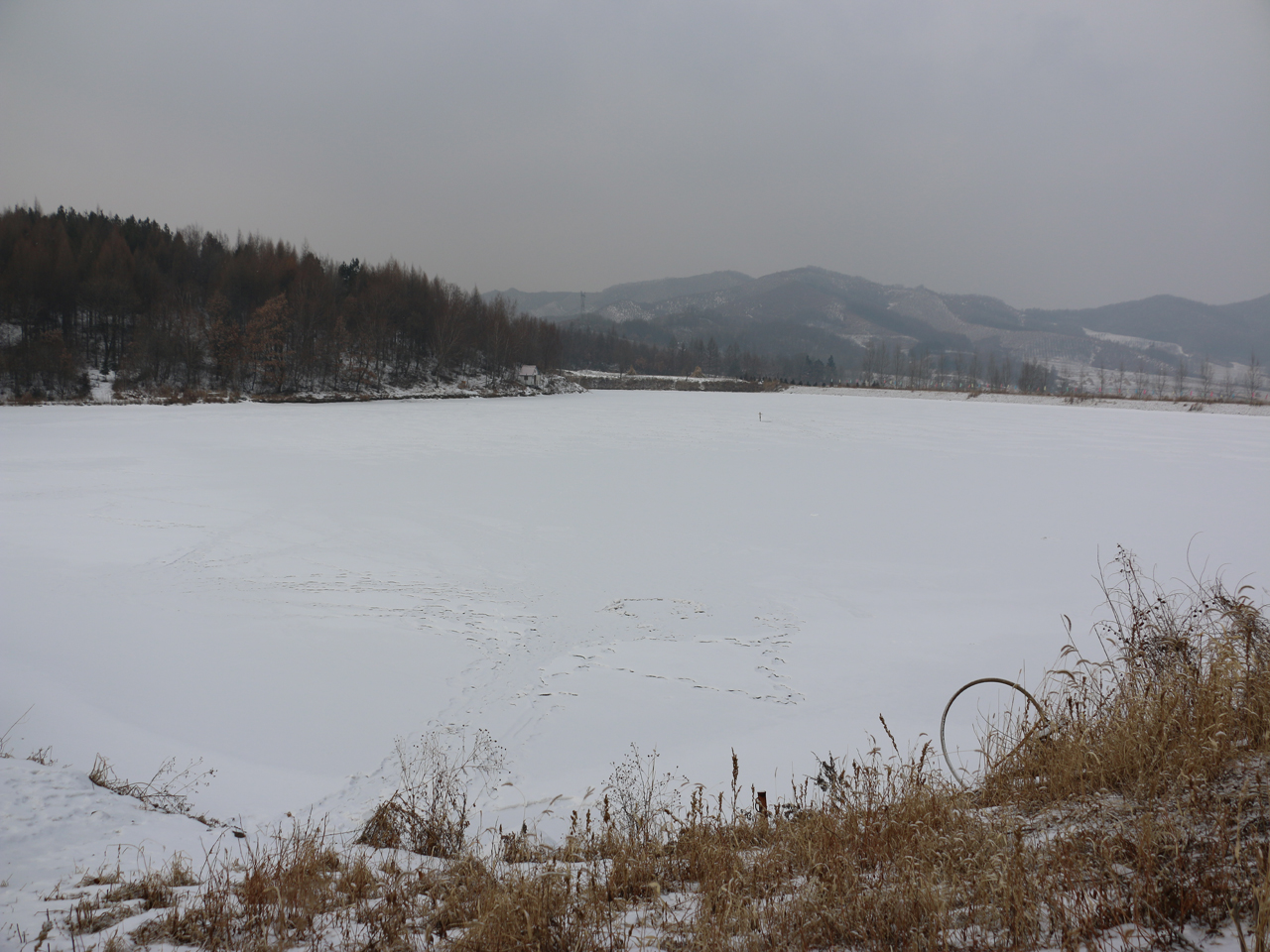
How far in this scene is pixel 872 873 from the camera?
2.72 meters

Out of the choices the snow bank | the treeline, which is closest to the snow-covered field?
the snow bank

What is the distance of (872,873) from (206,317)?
187ft

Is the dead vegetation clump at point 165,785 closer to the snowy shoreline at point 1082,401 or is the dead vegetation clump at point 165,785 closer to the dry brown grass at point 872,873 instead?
the dry brown grass at point 872,873

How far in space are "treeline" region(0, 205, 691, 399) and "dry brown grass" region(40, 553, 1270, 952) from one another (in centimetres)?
4639

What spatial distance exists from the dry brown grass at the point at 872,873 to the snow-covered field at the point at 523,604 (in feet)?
3.27

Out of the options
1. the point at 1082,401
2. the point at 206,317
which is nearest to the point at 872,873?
the point at 206,317

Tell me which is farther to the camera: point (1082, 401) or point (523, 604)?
point (1082, 401)

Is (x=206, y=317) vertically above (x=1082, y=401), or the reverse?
(x=206, y=317)

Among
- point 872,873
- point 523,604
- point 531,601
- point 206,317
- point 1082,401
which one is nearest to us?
point 872,873

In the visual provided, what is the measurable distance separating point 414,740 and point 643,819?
6.76 ft

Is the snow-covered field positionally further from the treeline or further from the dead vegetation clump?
the treeline

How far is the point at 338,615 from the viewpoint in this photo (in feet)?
22.5

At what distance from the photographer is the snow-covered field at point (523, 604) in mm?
4715

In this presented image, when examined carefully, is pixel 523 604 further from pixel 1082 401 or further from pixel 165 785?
pixel 1082 401
